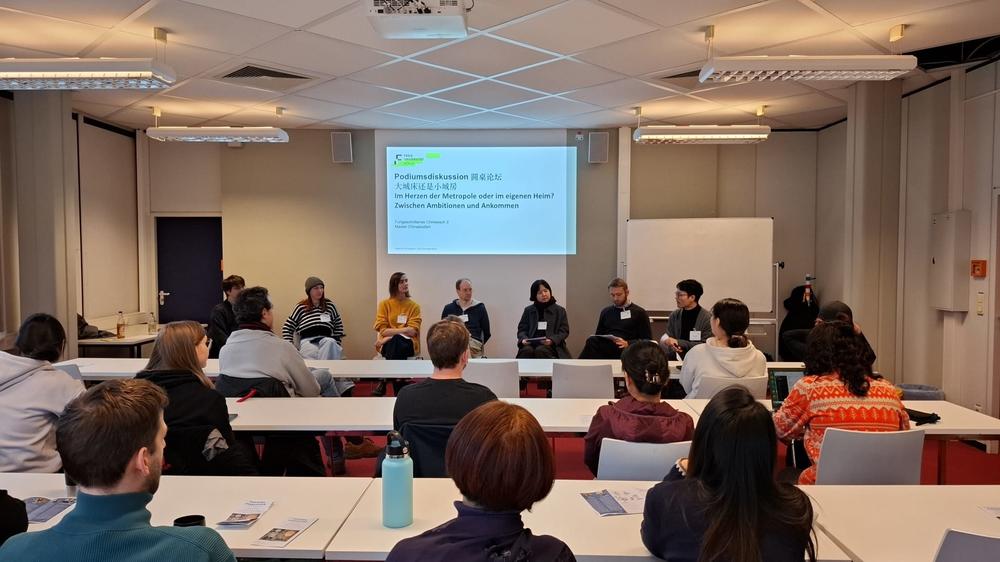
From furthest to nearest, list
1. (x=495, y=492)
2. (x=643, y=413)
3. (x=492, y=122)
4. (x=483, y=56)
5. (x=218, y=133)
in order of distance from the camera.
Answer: (x=492, y=122) < (x=218, y=133) < (x=483, y=56) < (x=643, y=413) < (x=495, y=492)

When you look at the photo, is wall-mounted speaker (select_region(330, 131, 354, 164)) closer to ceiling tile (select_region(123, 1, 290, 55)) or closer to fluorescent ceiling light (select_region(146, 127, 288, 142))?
fluorescent ceiling light (select_region(146, 127, 288, 142))

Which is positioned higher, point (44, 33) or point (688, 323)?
point (44, 33)

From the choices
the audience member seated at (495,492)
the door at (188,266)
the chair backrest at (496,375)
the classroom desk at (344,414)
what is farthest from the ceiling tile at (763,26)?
the door at (188,266)

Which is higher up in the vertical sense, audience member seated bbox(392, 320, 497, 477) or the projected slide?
the projected slide

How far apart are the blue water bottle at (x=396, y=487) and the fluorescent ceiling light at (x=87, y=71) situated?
3447mm

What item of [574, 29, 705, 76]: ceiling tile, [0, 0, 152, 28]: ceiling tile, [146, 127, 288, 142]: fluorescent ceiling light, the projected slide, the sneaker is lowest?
the sneaker

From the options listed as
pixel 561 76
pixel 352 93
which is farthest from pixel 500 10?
pixel 352 93

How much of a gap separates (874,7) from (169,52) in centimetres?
472

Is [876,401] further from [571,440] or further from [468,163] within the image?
[468,163]

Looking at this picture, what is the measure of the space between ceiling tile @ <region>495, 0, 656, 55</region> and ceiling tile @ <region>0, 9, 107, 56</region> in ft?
9.00

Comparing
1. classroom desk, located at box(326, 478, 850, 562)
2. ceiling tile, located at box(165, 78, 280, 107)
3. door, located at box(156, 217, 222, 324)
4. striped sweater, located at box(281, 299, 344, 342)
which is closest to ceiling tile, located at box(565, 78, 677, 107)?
ceiling tile, located at box(165, 78, 280, 107)

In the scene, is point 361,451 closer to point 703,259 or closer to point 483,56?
point 483,56

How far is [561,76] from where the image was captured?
17.5ft

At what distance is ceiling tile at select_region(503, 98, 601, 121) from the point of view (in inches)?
246
